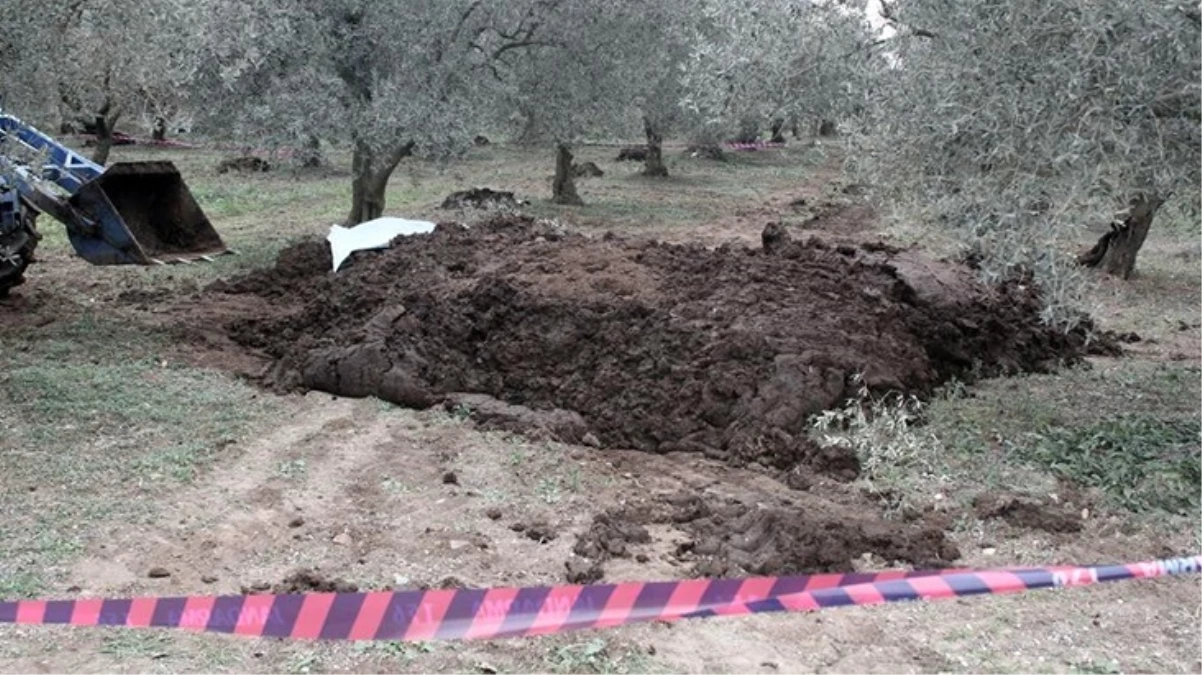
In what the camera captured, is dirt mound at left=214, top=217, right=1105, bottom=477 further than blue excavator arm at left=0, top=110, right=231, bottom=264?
No

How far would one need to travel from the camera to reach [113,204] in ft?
32.1

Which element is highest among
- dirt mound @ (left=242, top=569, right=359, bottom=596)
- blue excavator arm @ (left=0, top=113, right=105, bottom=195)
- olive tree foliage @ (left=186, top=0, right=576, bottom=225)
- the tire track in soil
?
olive tree foliage @ (left=186, top=0, right=576, bottom=225)

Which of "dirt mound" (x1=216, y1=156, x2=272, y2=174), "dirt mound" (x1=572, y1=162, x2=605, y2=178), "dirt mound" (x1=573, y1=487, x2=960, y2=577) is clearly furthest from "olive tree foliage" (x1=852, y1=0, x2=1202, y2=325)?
"dirt mound" (x1=572, y1=162, x2=605, y2=178)

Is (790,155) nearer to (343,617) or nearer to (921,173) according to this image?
(921,173)

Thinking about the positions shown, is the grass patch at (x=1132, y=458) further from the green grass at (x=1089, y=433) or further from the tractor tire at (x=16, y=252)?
the tractor tire at (x=16, y=252)

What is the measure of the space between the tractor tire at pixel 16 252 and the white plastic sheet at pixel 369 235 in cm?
273

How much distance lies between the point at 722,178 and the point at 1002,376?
18.3 m

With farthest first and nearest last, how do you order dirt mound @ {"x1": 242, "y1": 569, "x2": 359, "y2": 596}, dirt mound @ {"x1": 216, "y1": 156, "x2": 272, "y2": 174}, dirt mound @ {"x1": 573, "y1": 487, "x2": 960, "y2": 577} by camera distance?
dirt mound @ {"x1": 216, "y1": 156, "x2": 272, "y2": 174}
dirt mound @ {"x1": 573, "y1": 487, "x2": 960, "y2": 577}
dirt mound @ {"x1": 242, "y1": 569, "x2": 359, "y2": 596}

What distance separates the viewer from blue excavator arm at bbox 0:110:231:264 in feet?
28.4

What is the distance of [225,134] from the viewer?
12844 mm

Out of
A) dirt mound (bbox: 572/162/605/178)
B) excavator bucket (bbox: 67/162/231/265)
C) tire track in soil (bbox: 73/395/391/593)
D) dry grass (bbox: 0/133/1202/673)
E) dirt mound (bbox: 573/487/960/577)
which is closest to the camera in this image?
dry grass (bbox: 0/133/1202/673)

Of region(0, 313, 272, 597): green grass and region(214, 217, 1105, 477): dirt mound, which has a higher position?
region(214, 217, 1105, 477): dirt mound

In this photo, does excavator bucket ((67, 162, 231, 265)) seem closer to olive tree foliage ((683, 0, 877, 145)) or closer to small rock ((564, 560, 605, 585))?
olive tree foliage ((683, 0, 877, 145))

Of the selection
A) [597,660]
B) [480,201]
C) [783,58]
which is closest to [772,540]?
[597,660]
